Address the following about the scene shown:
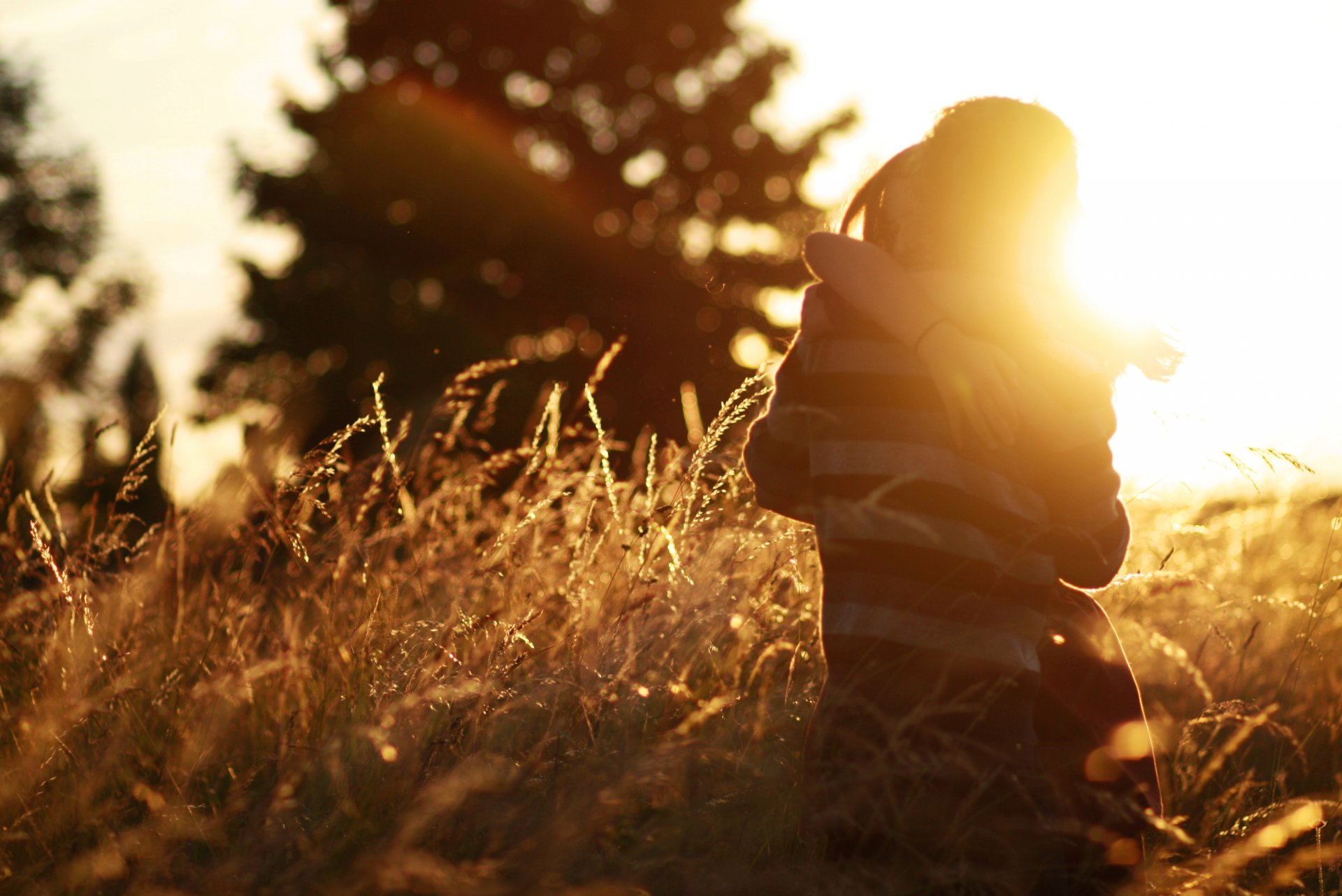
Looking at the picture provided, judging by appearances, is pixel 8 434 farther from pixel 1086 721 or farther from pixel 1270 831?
pixel 1270 831

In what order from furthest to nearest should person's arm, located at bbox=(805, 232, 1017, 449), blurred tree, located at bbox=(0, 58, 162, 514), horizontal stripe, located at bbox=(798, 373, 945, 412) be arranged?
blurred tree, located at bbox=(0, 58, 162, 514)
horizontal stripe, located at bbox=(798, 373, 945, 412)
person's arm, located at bbox=(805, 232, 1017, 449)

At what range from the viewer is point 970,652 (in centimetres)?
154

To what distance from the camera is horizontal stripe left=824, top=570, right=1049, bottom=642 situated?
5.11 ft

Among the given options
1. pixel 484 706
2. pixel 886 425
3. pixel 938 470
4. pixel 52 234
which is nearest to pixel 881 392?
pixel 886 425

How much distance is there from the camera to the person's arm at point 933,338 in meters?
1.51

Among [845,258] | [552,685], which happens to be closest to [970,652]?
[845,258]

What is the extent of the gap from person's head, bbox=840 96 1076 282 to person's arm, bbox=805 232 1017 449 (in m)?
0.11

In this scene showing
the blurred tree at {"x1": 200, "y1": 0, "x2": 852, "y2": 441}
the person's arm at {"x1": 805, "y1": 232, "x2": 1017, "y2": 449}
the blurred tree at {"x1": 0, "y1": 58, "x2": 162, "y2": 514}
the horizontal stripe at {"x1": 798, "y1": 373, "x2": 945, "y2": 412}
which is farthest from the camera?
the blurred tree at {"x1": 0, "y1": 58, "x2": 162, "y2": 514}

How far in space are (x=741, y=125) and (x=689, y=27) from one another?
1726 millimetres

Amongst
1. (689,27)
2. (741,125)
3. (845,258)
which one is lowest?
(845,258)

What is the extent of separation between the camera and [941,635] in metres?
1.55

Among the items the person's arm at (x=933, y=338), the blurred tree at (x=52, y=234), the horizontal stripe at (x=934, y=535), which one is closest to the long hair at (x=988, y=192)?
the person's arm at (x=933, y=338)

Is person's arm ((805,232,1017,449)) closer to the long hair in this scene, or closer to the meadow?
the long hair

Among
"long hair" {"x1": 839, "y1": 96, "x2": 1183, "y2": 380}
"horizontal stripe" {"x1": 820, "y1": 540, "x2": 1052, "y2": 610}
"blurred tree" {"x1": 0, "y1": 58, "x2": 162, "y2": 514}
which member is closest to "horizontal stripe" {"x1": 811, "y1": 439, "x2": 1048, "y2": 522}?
"horizontal stripe" {"x1": 820, "y1": 540, "x2": 1052, "y2": 610}
